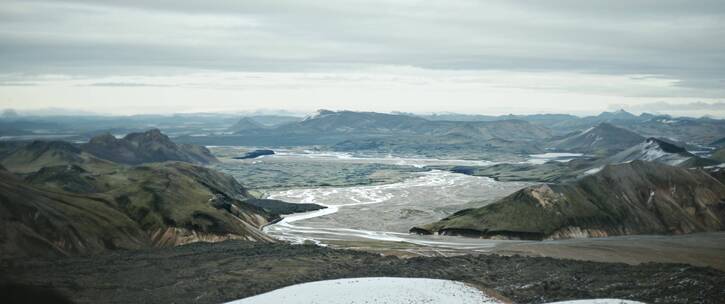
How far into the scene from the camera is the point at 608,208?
6786 inches

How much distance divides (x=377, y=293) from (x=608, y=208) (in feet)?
398

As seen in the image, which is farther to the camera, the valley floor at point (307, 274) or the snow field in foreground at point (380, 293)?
the valley floor at point (307, 274)

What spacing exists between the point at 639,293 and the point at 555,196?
344 ft

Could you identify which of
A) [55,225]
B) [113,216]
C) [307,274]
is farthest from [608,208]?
[55,225]

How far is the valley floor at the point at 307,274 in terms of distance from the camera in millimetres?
68875

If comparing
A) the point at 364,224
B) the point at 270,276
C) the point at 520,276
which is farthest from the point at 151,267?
the point at 364,224

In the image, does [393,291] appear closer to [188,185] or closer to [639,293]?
[639,293]

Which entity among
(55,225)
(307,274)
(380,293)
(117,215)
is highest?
(55,225)

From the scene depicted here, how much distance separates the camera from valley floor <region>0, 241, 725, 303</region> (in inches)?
2712

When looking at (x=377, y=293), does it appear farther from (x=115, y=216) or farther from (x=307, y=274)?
(x=115, y=216)

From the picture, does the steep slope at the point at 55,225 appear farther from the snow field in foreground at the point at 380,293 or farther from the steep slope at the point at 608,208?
the steep slope at the point at 608,208

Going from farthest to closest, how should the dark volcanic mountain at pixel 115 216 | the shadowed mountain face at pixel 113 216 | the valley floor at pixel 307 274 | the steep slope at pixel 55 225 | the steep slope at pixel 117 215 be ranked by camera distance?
the steep slope at pixel 117 215 → the dark volcanic mountain at pixel 115 216 → the shadowed mountain face at pixel 113 216 → the steep slope at pixel 55 225 → the valley floor at pixel 307 274

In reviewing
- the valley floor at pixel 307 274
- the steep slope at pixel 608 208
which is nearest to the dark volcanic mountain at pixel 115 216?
the valley floor at pixel 307 274

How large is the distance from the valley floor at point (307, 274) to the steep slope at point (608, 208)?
199ft
